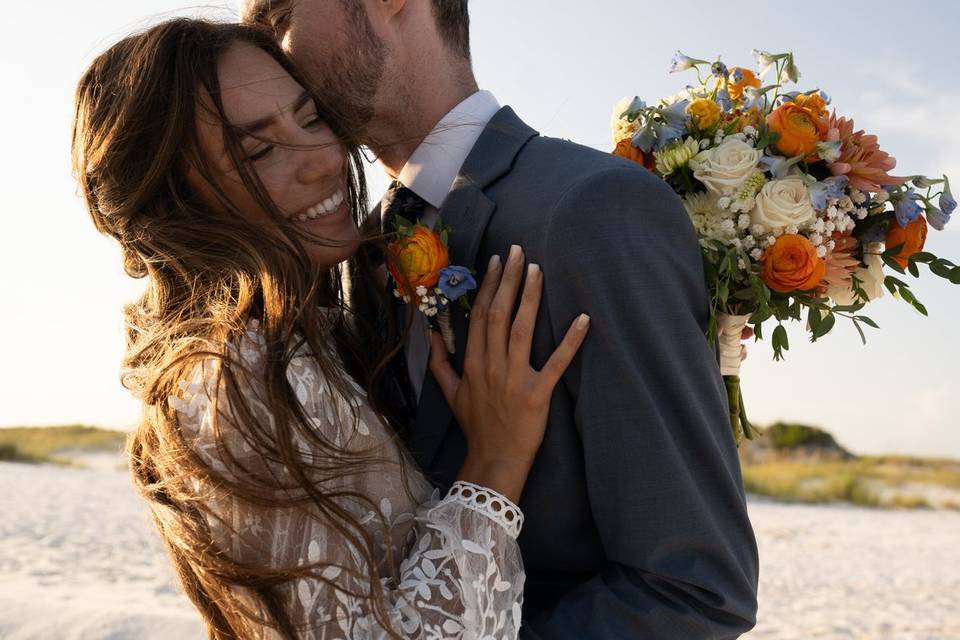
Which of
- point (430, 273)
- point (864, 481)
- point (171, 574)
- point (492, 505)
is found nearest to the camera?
point (492, 505)

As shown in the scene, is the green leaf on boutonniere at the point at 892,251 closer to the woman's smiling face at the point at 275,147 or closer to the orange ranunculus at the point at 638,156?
the orange ranunculus at the point at 638,156

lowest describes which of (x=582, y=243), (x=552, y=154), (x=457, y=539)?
(x=457, y=539)

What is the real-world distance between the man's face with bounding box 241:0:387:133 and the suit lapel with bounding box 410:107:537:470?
1.50 feet

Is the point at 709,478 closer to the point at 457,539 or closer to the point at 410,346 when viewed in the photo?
the point at 457,539

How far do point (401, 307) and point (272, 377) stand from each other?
0.80 m

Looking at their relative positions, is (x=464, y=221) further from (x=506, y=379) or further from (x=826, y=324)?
(x=826, y=324)

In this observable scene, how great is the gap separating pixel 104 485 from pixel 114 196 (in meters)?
19.0

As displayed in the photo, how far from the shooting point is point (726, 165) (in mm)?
2666

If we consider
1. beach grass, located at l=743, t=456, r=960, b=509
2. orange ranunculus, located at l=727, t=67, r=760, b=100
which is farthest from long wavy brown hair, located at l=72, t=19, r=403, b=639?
beach grass, located at l=743, t=456, r=960, b=509

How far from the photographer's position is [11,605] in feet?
27.1

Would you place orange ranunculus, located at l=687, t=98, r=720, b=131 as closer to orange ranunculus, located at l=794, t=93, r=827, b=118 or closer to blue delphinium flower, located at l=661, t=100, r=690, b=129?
blue delphinium flower, located at l=661, t=100, r=690, b=129

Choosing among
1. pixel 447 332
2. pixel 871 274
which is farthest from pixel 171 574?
pixel 871 274

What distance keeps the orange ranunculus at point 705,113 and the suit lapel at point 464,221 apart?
1.62 feet

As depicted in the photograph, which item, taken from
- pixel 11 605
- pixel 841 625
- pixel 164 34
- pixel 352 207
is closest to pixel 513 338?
pixel 352 207
